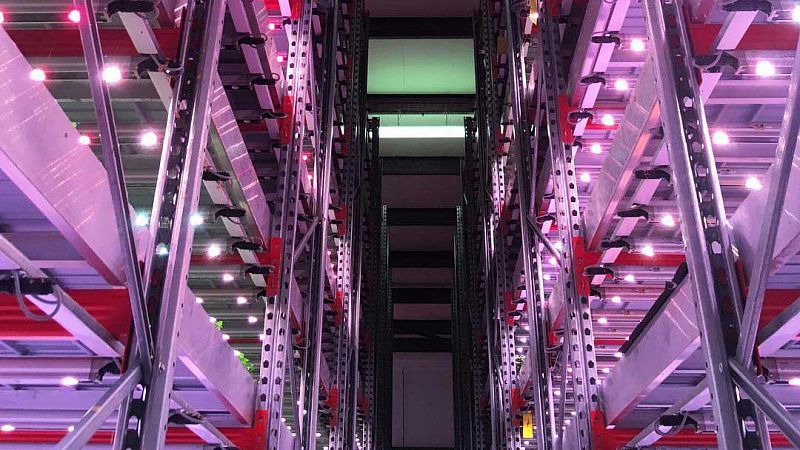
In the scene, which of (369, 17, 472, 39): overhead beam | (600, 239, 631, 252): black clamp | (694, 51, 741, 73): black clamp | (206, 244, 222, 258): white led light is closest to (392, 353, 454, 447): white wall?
(369, 17, 472, 39): overhead beam

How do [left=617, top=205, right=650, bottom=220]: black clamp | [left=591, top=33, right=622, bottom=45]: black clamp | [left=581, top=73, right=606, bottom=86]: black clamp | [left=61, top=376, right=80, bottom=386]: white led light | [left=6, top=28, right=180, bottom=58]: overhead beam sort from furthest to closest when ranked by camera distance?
[left=581, top=73, right=606, bottom=86]: black clamp → [left=591, top=33, right=622, bottom=45]: black clamp → [left=617, top=205, right=650, bottom=220]: black clamp → [left=6, top=28, right=180, bottom=58]: overhead beam → [left=61, top=376, right=80, bottom=386]: white led light

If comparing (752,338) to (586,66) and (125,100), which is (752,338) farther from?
(125,100)

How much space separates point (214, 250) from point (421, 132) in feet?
48.2

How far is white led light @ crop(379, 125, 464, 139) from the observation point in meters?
23.4

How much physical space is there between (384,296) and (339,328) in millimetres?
10030

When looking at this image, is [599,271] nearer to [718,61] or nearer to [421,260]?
[718,61]

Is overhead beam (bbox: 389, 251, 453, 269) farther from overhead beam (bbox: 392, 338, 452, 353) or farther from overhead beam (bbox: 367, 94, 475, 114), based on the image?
overhead beam (bbox: 367, 94, 475, 114)

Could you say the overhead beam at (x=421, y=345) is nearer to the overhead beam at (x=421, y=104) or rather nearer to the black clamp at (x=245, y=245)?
the overhead beam at (x=421, y=104)

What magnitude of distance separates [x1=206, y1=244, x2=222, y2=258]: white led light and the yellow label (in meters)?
5.70

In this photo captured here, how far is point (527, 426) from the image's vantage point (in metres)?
12.6

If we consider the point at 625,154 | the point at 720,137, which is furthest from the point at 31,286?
the point at 720,137

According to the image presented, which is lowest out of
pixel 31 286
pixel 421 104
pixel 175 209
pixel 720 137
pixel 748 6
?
pixel 31 286

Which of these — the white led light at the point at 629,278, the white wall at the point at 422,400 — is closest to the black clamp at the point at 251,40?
the white led light at the point at 629,278

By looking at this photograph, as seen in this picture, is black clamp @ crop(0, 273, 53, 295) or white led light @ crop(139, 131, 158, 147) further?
white led light @ crop(139, 131, 158, 147)
